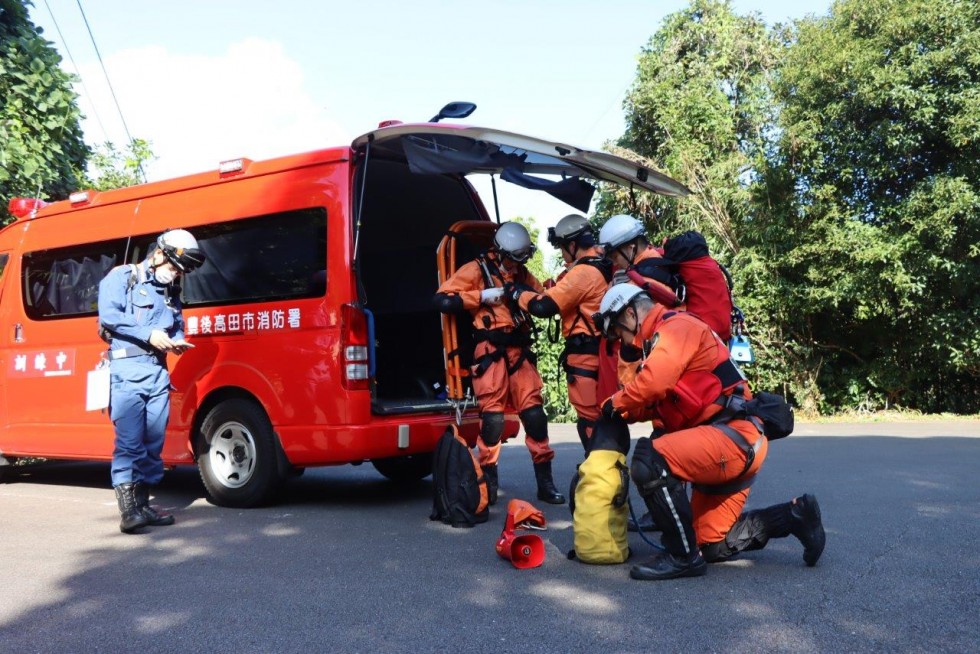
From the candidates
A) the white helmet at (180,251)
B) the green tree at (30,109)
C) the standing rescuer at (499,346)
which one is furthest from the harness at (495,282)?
the green tree at (30,109)

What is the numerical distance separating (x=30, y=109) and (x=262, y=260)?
17.1ft

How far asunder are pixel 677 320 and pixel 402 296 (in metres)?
3.43

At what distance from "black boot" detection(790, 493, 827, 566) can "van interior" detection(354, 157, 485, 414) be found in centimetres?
331

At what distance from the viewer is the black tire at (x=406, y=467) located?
748 cm

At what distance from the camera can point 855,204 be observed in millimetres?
15445

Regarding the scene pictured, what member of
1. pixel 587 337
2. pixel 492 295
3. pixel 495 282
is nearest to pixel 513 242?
pixel 495 282

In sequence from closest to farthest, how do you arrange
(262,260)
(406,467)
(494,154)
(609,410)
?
1. (609,410)
2. (494,154)
3. (262,260)
4. (406,467)

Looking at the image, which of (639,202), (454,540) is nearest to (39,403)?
(454,540)

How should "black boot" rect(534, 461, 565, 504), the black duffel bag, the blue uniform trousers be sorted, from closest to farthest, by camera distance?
the black duffel bag, the blue uniform trousers, "black boot" rect(534, 461, 565, 504)

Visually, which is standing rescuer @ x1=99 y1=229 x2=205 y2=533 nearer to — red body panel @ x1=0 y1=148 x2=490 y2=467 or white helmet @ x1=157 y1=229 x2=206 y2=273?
white helmet @ x1=157 y1=229 x2=206 y2=273

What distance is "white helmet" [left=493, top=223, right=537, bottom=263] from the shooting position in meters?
6.12

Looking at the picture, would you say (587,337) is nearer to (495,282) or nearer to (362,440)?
(495,282)

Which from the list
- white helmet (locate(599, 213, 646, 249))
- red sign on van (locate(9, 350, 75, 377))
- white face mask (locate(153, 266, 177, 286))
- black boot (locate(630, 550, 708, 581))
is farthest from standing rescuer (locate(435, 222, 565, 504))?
red sign on van (locate(9, 350, 75, 377))

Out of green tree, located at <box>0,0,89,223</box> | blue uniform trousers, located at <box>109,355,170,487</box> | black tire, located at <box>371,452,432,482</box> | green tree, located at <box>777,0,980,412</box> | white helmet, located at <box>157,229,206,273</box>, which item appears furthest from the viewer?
green tree, located at <box>777,0,980,412</box>
